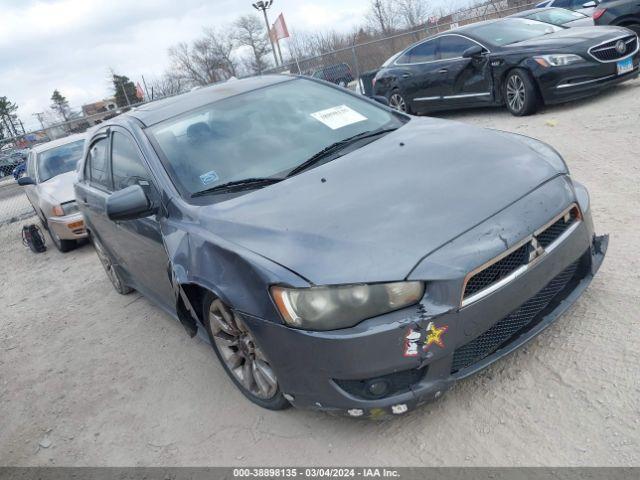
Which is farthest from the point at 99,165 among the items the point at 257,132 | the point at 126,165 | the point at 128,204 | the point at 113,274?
the point at 257,132

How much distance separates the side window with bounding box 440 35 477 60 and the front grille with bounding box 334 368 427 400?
7.56 m

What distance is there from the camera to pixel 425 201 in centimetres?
251

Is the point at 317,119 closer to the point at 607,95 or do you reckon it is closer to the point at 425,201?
the point at 425,201

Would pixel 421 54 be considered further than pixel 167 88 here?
No

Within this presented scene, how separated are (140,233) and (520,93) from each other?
20.9 ft

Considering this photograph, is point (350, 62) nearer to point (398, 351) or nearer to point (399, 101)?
point (399, 101)

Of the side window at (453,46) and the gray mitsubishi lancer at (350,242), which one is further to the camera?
the side window at (453,46)

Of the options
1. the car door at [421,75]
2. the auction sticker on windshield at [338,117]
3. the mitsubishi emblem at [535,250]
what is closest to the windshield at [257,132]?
the auction sticker on windshield at [338,117]

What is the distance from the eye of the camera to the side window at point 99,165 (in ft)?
14.1

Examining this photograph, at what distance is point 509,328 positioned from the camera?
2473 mm

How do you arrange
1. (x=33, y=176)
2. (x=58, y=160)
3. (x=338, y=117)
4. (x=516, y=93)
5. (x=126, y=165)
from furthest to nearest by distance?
(x=33, y=176) < (x=58, y=160) < (x=516, y=93) < (x=126, y=165) < (x=338, y=117)

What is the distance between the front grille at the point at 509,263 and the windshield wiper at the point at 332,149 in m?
1.25

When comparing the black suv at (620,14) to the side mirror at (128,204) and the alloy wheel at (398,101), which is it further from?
the side mirror at (128,204)

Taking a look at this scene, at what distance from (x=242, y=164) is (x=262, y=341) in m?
1.15
